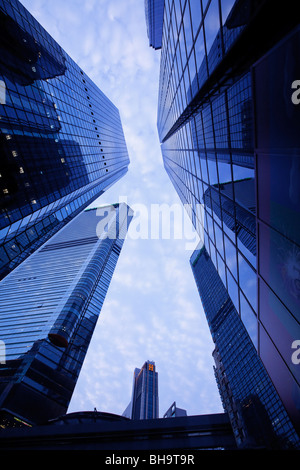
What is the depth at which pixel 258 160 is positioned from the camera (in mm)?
6328

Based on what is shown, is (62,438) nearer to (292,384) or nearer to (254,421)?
(292,384)

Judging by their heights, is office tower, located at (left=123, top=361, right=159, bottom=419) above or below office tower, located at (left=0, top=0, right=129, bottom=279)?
below

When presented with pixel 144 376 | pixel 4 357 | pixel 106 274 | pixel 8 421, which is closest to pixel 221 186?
pixel 8 421

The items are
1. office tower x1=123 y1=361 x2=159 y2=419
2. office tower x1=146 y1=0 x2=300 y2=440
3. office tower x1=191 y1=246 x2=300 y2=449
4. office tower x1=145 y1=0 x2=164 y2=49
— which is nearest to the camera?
office tower x1=146 y1=0 x2=300 y2=440

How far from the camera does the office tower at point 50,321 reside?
49.1m

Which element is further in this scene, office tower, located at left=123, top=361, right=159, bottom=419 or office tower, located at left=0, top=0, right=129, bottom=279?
office tower, located at left=123, top=361, right=159, bottom=419

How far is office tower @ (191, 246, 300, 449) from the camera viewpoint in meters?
66.2

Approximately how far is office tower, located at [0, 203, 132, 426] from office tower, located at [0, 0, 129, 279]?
33578 millimetres

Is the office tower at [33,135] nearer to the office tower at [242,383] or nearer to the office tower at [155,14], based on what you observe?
the office tower at [242,383]

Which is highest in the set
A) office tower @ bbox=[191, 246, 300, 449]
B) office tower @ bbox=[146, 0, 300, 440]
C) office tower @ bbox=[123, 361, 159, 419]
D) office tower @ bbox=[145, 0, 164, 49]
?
office tower @ bbox=[145, 0, 164, 49]

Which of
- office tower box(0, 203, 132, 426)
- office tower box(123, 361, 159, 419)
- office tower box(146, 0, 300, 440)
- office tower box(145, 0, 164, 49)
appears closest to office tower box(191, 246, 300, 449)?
office tower box(0, 203, 132, 426)

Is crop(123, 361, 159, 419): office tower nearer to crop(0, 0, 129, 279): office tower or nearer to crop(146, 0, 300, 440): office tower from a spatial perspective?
crop(0, 0, 129, 279): office tower

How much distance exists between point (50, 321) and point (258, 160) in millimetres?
66281

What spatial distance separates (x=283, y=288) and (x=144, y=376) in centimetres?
19285
